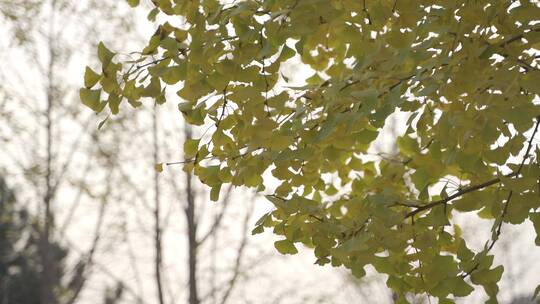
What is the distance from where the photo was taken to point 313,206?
1.87 m

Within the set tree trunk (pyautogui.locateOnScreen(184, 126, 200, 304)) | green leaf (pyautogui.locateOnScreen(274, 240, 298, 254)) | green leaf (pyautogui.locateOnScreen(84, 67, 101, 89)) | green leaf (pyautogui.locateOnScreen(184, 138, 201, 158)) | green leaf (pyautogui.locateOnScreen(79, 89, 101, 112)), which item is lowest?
green leaf (pyautogui.locateOnScreen(274, 240, 298, 254))

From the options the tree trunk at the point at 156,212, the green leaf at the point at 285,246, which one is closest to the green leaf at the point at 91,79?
the green leaf at the point at 285,246

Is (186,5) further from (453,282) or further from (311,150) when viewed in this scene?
(453,282)

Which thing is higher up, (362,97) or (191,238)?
(191,238)

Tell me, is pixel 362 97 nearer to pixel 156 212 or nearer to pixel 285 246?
pixel 285 246

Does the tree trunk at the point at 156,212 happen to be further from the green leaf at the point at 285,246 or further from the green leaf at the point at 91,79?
the green leaf at the point at 91,79

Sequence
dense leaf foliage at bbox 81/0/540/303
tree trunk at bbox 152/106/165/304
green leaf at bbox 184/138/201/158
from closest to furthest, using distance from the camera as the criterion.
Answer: dense leaf foliage at bbox 81/0/540/303 → green leaf at bbox 184/138/201/158 → tree trunk at bbox 152/106/165/304

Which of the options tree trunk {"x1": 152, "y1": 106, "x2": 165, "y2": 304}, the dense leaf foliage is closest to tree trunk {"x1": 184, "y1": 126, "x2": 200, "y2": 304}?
tree trunk {"x1": 152, "y1": 106, "x2": 165, "y2": 304}

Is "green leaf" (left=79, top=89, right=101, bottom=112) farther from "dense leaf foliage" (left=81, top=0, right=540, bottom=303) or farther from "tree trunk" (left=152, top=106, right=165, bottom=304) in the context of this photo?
"tree trunk" (left=152, top=106, right=165, bottom=304)

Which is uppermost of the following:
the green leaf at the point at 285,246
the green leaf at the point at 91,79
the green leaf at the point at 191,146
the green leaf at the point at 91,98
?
the green leaf at the point at 91,79

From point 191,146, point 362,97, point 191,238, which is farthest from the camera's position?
point 191,238

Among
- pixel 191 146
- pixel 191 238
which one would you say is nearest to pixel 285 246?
pixel 191 146

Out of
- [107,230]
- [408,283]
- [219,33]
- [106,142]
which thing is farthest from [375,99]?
[107,230]

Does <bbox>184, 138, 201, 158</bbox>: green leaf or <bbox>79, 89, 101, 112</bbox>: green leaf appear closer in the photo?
<bbox>79, 89, 101, 112</bbox>: green leaf
